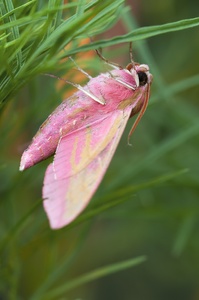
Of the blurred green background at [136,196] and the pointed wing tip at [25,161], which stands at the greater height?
the pointed wing tip at [25,161]

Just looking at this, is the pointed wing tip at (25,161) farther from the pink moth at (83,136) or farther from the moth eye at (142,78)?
the moth eye at (142,78)

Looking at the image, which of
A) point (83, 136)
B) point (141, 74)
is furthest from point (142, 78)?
point (83, 136)

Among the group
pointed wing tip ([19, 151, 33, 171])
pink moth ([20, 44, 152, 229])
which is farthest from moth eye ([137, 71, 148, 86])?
pointed wing tip ([19, 151, 33, 171])

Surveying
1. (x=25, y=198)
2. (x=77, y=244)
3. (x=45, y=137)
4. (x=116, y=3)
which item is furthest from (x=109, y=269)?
(x=25, y=198)

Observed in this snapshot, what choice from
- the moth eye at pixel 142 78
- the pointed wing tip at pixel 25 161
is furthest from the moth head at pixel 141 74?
the pointed wing tip at pixel 25 161

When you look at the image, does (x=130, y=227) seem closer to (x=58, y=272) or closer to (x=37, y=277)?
(x=37, y=277)

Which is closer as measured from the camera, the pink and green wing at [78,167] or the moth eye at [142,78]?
the pink and green wing at [78,167]
